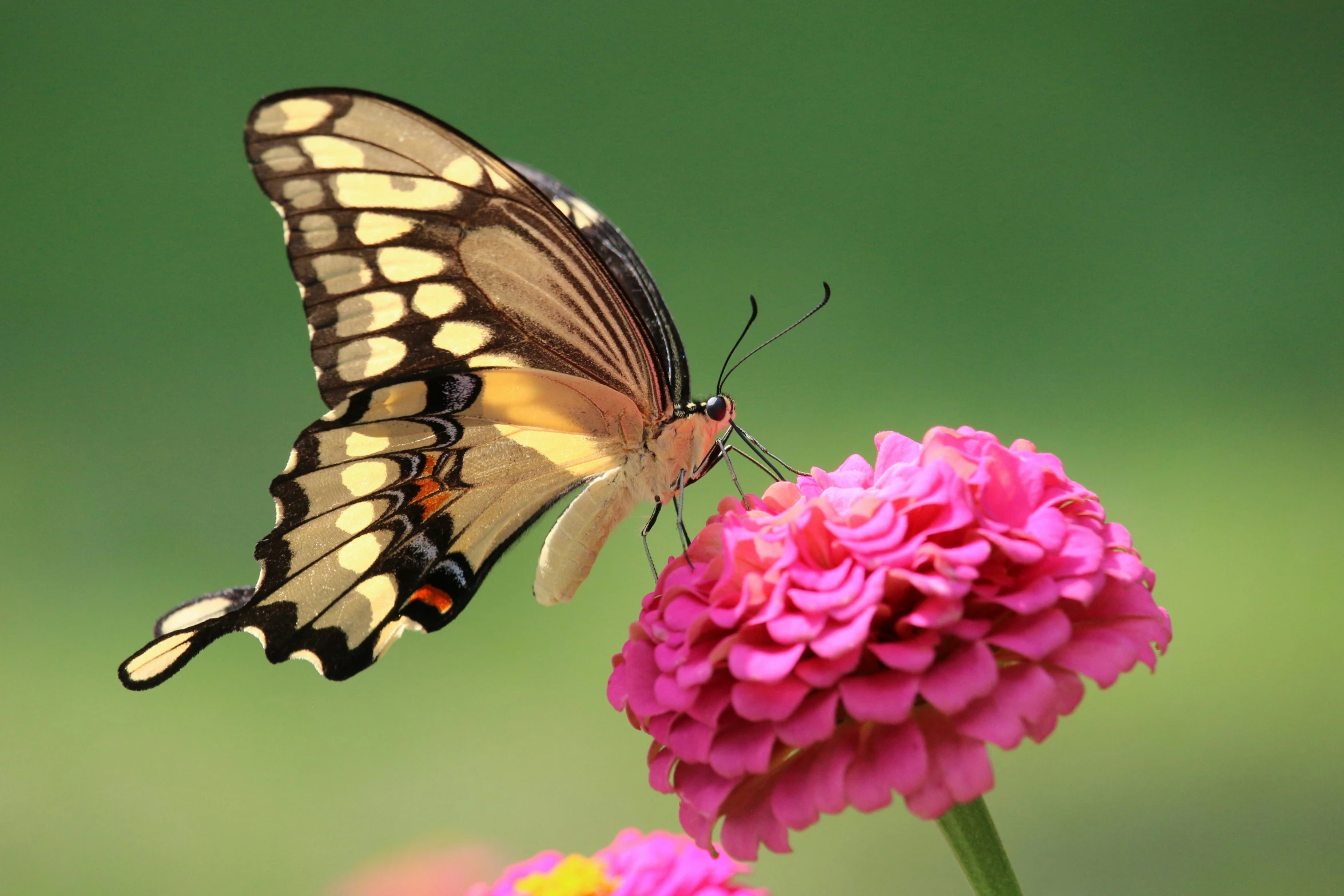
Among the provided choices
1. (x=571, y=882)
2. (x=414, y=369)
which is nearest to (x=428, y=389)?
(x=414, y=369)

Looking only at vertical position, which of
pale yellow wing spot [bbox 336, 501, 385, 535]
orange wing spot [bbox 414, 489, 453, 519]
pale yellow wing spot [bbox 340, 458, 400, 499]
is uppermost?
pale yellow wing spot [bbox 340, 458, 400, 499]

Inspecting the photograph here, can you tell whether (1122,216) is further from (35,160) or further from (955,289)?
(35,160)

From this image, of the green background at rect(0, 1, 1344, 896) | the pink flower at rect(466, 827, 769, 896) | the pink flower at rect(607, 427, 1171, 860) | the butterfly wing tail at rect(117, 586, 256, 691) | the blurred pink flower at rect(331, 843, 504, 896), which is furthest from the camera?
the green background at rect(0, 1, 1344, 896)

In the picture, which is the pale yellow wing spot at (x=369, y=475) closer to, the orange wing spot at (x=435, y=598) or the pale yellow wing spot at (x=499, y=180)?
the orange wing spot at (x=435, y=598)

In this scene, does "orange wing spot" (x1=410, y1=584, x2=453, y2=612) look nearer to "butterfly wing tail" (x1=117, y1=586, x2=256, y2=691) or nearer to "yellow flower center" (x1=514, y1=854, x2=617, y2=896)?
"butterfly wing tail" (x1=117, y1=586, x2=256, y2=691)

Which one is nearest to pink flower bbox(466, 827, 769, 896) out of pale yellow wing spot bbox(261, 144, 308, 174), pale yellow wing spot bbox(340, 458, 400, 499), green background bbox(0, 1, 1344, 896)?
pale yellow wing spot bbox(340, 458, 400, 499)

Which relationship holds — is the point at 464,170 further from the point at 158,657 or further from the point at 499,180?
the point at 158,657

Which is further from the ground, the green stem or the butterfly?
the butterfly
